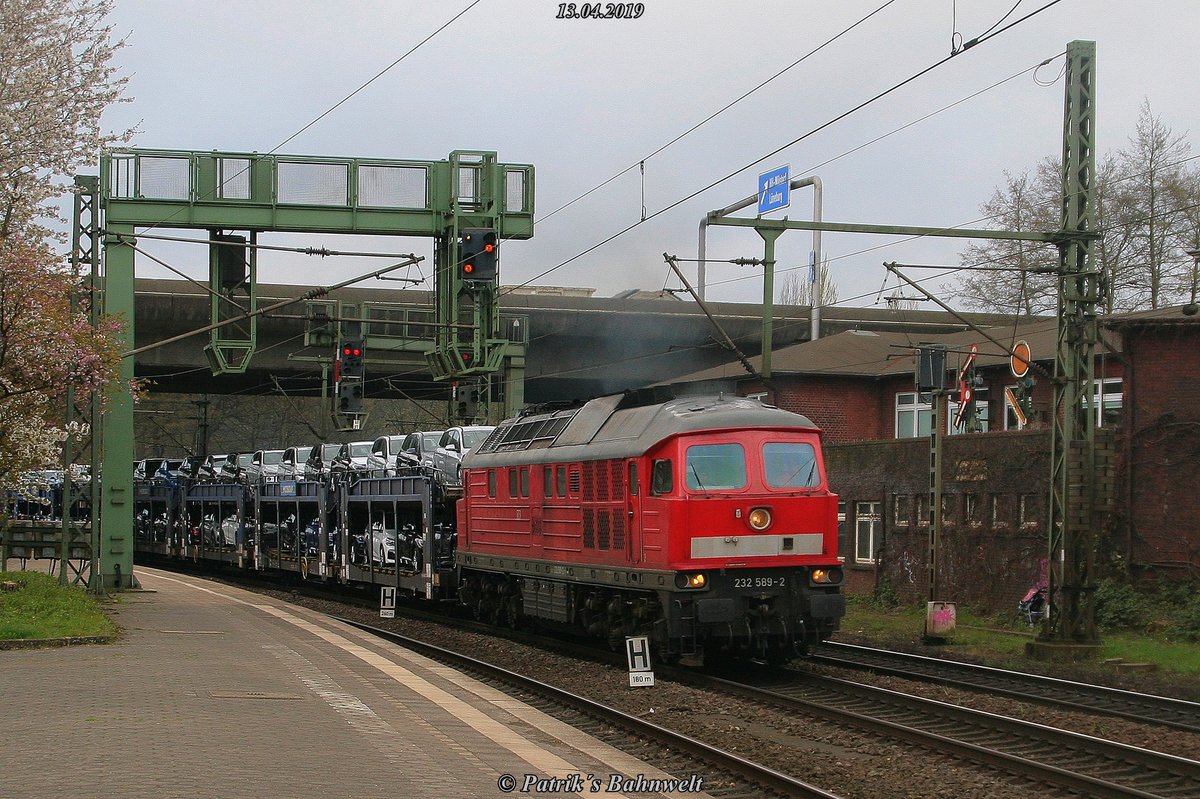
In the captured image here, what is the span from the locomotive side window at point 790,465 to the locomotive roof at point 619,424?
0.87ft

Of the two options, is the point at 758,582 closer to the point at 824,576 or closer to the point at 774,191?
the point at 824,576

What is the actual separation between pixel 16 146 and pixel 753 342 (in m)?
33.4

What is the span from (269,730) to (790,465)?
7.57 m

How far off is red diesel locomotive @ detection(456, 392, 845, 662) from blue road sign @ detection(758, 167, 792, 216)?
75.5 ft

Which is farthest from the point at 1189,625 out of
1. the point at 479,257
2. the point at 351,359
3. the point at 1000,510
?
the point at 351,359

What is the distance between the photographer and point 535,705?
47.2 ft

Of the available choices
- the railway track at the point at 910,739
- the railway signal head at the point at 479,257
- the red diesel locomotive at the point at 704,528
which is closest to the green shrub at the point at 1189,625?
the red diesel locomotive at the point at 704,528

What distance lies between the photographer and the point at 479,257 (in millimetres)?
22297

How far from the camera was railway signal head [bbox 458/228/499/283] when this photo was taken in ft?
72.7

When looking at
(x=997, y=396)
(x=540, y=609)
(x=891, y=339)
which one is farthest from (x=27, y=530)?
(x=891, y=339)

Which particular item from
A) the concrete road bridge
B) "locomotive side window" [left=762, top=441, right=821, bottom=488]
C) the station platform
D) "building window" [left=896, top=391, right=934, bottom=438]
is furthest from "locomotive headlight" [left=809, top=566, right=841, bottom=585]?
the concrete road bridge

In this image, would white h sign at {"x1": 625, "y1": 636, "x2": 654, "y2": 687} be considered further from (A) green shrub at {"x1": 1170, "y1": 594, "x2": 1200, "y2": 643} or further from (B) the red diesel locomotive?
(A) green shrub at {"x1": 1170, "y1": 594, "x2": 1200, "y2": 643}

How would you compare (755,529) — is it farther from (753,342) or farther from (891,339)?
(753,342)

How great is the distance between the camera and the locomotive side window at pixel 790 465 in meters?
15.9
